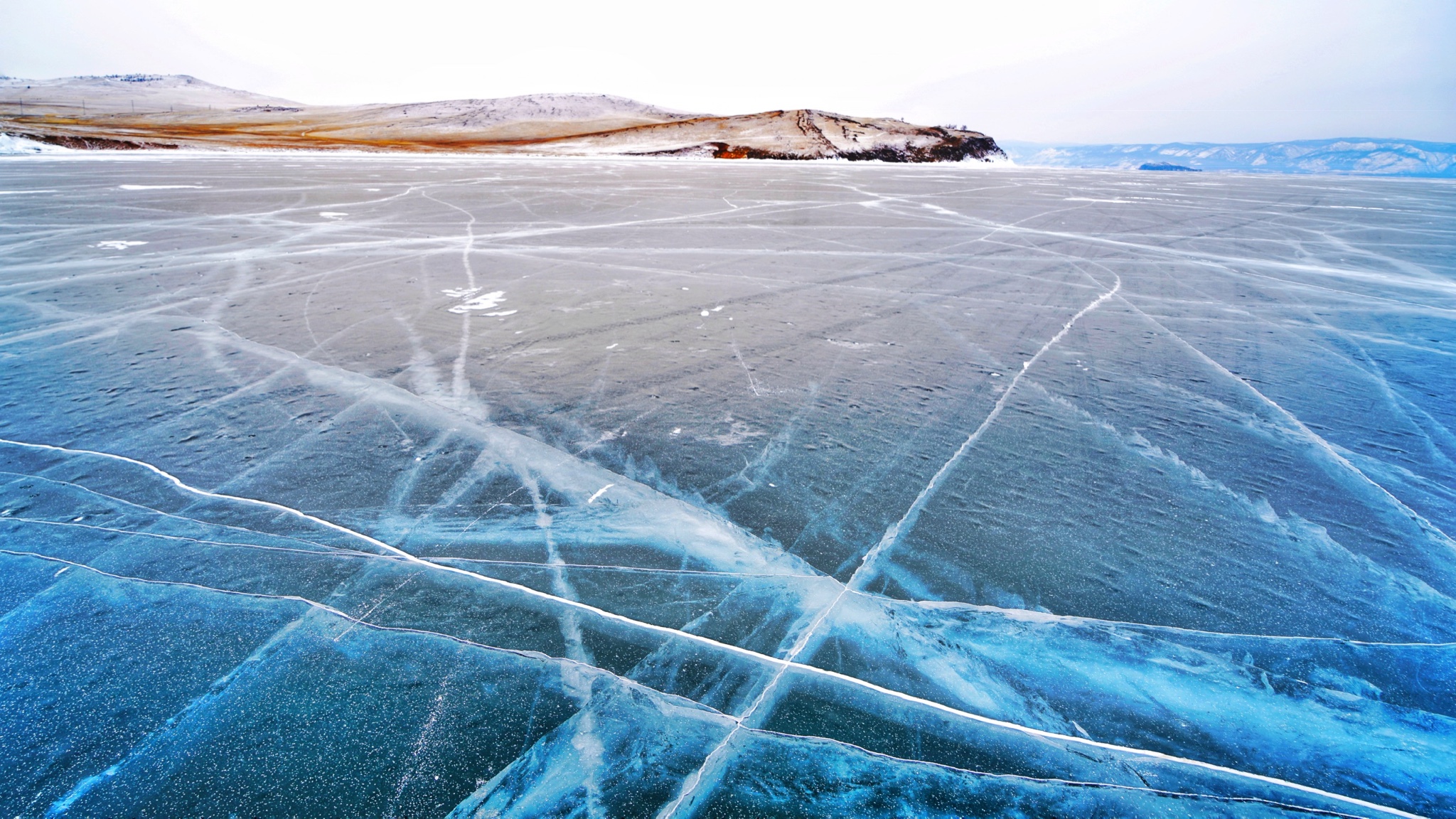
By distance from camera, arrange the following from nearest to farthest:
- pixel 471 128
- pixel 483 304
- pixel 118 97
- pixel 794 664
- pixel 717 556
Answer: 1. pixel 794 664
2. pixel 717 556
3. pixel 483 304
4. pixel 471 128
5. pixel 118 97

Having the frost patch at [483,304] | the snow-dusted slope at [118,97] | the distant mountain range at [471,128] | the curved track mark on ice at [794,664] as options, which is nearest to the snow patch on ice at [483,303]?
the frost patch at [483,304]

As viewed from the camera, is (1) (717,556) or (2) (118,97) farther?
(2) (118,97)

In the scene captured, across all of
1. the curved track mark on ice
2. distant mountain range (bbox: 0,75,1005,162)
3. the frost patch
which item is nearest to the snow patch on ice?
the frost patch

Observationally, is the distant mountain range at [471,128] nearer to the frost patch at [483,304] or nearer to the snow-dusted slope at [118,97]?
the snow-dusted slope at [118,97]

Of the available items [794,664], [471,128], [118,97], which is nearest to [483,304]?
[794,664]

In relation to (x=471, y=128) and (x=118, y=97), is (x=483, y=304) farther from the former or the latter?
(x=118, y=97)

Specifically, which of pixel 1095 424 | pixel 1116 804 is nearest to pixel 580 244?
pixel 1095 424
